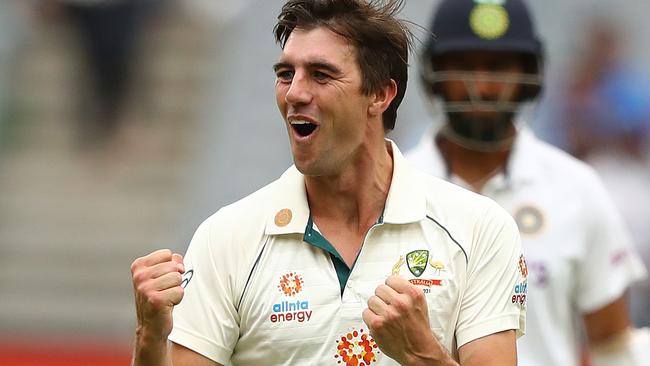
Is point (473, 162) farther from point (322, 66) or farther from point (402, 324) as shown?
point (402, 324)

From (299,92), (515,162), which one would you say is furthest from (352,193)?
(515,162)

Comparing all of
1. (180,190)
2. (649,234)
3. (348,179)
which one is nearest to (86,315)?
(180,190)

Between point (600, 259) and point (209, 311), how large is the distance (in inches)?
83.3

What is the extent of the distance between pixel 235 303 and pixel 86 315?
938cm

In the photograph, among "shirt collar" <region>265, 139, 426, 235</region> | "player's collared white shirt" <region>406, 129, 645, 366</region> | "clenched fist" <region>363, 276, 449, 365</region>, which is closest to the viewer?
"clenched fist" <region>363, 276, 449, 365</region>

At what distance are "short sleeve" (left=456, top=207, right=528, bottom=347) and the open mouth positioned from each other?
51cm

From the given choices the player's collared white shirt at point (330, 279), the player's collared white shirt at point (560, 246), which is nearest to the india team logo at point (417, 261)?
the player's collared white shirt at point (330, 279)

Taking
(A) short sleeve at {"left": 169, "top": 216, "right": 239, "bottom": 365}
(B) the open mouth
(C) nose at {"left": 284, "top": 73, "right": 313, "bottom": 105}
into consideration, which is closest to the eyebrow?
(C) nose at {"left": 284, "top": 73, "right": 313, "bottom": 105}

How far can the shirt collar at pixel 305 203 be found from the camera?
3.91 meters

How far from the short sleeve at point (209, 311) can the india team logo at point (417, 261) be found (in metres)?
0.47

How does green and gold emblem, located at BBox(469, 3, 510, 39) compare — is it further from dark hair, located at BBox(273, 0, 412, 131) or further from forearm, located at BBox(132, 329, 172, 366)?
forearm, located at BBox(132, 329, 172, 366)

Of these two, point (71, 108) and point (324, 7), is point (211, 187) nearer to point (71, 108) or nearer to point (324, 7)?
point (71, 108)

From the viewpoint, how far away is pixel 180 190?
1380 cm

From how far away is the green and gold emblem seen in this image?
5789 mm
